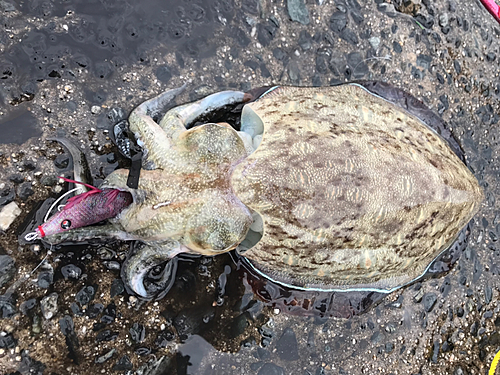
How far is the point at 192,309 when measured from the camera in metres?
4.28

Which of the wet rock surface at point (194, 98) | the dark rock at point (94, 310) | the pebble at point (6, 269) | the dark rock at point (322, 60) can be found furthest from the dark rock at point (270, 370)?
the dark rock at point (322, 60)

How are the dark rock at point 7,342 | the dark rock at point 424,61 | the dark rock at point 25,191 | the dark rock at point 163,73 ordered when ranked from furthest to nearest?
the dark rock at point 424,61, the dark rock at point 163,73, the dark rock at point 25,191, the dark rock at point 7,342

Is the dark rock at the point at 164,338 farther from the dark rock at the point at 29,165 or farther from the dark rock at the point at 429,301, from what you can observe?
the dark rock at the point at 429,301

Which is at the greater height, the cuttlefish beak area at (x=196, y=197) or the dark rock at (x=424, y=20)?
the dark rock at (x=424, y=20)

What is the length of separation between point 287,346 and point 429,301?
6.42 ft

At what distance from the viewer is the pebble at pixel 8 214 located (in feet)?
12.4

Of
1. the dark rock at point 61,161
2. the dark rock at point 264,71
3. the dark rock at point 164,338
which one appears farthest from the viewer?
the dark rock at point 264,71

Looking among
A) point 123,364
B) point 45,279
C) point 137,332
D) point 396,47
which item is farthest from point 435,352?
point 45,279

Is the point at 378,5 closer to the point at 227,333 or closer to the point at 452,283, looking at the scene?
the point at 452,283

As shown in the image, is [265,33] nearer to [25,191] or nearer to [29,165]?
[29,165]

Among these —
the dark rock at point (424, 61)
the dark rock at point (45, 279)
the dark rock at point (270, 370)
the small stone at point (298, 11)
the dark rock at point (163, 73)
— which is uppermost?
the small stone at point (298, 11)

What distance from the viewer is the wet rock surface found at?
Result: 3.90m

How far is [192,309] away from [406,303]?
2654mm

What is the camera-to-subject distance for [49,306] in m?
3.87
